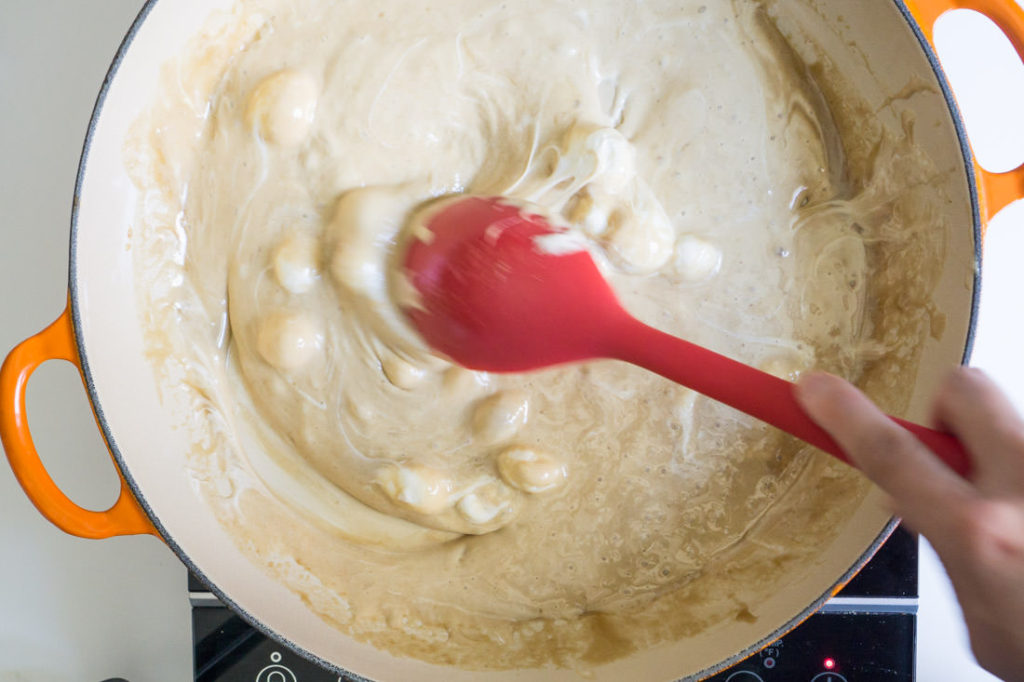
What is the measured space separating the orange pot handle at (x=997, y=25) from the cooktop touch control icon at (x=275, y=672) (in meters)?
1.10

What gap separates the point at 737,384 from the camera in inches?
27.1

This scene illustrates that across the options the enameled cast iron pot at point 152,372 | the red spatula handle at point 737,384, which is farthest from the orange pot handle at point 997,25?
the red spatula handle at point 737,384

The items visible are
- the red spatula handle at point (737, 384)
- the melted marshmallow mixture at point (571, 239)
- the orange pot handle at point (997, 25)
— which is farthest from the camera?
the melted marshmallow mixture at point (571, 239)

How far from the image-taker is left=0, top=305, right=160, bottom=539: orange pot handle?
2.80 feet

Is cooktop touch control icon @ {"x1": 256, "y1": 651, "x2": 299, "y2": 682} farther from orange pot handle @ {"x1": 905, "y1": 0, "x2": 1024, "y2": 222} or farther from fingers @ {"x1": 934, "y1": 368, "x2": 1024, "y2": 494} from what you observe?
orange pot handle @ {"x1": 905, "y1": 0, "x2": 1024, "y2": 222}

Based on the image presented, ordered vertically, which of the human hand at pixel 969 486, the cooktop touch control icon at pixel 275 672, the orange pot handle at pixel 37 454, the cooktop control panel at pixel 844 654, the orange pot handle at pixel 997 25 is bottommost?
the cooktop touch control icon at pixel 275 672

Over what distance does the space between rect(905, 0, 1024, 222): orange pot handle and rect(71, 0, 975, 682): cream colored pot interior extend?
0.03 metres

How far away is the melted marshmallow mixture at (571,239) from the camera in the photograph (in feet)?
3.19

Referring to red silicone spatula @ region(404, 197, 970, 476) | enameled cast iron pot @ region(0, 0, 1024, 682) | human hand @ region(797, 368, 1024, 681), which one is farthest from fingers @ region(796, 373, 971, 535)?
enameled cast iron pot @ region(0, 0, 1024, 682)

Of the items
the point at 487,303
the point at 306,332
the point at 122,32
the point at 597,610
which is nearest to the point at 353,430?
the point at 306,332

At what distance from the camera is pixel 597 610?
105 centimetres

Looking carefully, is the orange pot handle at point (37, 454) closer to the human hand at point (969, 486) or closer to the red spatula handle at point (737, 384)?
the red spatula handle at point (737, 384)

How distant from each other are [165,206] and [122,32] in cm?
30

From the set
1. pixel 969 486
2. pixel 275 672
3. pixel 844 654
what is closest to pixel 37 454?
pixel 275 672
